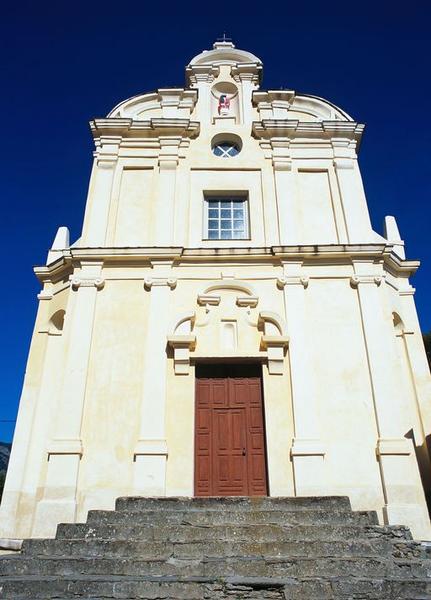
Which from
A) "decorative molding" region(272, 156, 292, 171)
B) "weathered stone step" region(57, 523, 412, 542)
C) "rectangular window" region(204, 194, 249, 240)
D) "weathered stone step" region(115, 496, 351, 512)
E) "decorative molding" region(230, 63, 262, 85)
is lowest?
"weathered stone step" region(57, 523, 412, 542)

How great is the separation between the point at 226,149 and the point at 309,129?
7.86 feet

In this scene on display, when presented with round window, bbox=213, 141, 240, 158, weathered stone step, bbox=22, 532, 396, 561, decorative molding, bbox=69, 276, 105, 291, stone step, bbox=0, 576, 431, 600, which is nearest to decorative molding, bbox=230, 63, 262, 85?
round window, bbox=213, 141, 240, 158

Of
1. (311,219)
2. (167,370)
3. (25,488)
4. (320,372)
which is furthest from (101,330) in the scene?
(311,219)

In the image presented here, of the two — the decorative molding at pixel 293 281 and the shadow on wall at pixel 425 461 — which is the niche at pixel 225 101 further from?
the shadow on wall at pixel 425 461

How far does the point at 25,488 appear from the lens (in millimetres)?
9641

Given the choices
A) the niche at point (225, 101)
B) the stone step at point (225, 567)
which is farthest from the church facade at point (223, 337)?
the stone step at point (225, 567)

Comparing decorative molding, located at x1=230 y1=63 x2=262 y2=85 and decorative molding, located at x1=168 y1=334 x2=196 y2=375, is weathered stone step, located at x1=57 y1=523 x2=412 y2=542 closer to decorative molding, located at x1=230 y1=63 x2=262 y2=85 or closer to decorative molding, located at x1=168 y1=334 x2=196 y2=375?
decorative molding, located at x1=168 y1=334 x2=196 y2=375

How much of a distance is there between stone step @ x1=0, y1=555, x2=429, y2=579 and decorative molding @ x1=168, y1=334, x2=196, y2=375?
4.67 m

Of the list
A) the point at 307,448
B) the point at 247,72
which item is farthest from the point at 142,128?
the point at 307,448

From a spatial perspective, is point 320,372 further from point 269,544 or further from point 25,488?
point 25,488

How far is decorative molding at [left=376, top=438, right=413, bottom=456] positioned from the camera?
30.1 feet

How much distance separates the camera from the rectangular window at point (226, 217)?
12.3 meters

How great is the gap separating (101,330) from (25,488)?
138 inches

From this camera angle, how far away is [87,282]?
11109mm
